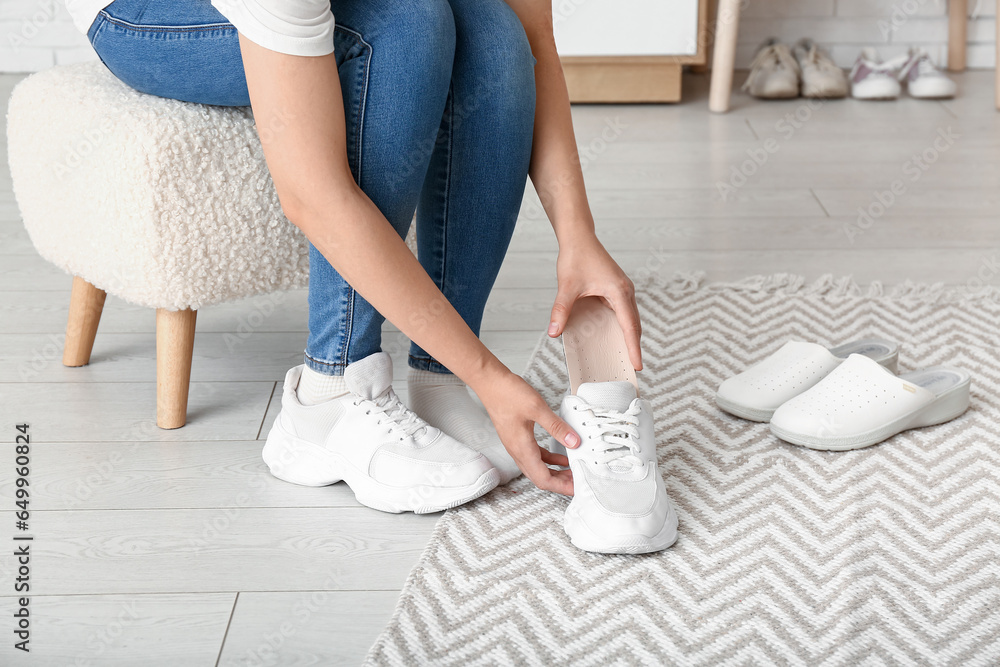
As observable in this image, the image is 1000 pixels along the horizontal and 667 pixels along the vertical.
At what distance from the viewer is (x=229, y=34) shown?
0.79 metres

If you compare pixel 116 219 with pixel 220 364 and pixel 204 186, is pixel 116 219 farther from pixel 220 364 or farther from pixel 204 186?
pixel 220 364

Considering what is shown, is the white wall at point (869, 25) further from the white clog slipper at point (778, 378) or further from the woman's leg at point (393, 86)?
the woman's leg at point (393, 86)

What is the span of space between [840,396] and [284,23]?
0.61 metres

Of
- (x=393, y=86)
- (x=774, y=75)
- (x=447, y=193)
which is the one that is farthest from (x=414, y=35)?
(x=774, y=75)

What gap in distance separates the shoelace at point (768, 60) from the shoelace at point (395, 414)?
1687mm

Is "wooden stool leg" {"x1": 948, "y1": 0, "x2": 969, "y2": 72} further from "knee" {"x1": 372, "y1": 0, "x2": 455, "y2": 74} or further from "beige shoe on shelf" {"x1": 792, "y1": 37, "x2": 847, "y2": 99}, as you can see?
"knee" {"x1": 372, "y1": 0, "x2": 455, "y2": 74}

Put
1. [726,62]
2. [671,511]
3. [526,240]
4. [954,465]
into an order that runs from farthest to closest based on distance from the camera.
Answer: [726,62] < [526,240] < [954,465] < [671,511]

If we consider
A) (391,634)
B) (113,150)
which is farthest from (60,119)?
(391,634)

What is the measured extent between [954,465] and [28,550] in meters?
0.82

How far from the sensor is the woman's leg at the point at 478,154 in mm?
837

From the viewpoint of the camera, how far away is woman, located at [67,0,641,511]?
0.71 m

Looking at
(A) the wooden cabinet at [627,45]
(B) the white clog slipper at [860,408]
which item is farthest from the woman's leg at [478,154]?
(A) the wooden cabinet at [627,45]

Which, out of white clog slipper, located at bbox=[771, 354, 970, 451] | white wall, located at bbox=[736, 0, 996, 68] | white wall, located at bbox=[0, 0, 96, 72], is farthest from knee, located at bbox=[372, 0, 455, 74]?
white wall, located at bbox=[0, 0, 96, 72]

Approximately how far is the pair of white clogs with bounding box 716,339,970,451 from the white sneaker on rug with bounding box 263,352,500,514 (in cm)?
30
